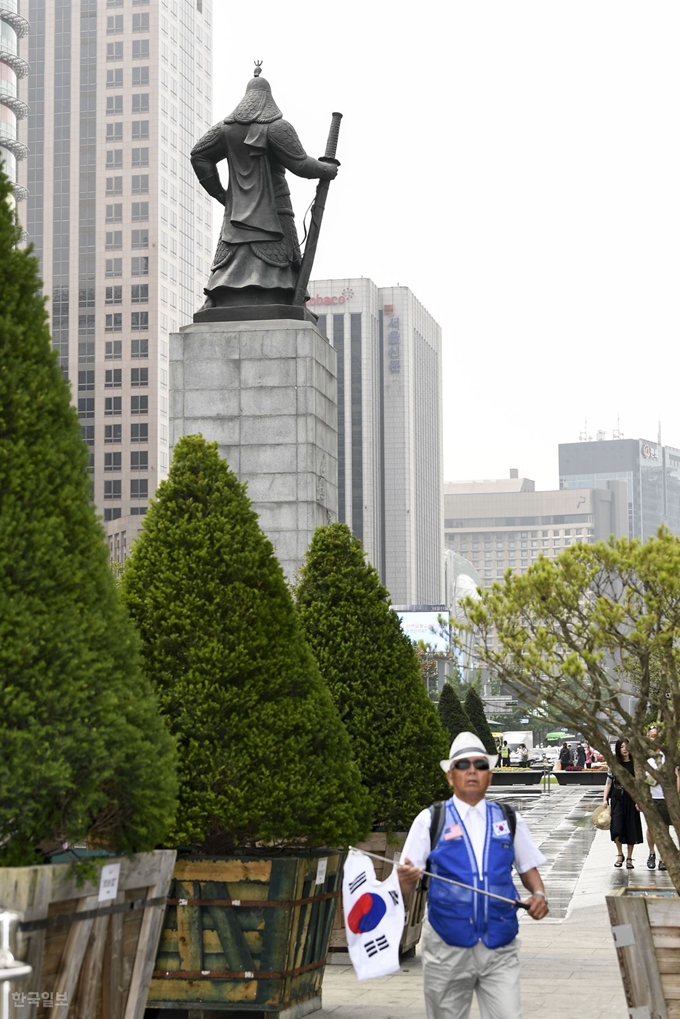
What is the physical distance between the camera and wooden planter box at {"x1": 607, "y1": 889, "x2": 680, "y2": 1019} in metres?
6.82

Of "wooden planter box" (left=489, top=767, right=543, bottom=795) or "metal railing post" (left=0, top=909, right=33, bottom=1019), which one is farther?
"wooden planter box" (left=489, top=767, right=543, bottom=795)

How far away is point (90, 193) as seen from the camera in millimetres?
134875

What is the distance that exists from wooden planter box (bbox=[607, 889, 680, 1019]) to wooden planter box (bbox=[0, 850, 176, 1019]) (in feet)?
7.19

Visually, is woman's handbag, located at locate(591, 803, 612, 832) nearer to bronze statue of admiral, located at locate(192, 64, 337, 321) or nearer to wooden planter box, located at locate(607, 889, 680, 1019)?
bronze statue of admiral, located at locate(192, 64, 337, 321)

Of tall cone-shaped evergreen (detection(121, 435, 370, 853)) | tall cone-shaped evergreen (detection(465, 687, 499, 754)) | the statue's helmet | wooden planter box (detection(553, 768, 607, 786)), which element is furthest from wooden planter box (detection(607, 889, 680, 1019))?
wooden planter box (detection(553, 768, 607, 786))

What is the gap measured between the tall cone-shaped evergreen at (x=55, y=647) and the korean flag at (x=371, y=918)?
0.87m

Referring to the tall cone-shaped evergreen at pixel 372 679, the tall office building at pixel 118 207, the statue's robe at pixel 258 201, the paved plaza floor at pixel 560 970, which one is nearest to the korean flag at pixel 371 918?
the paved plaza floor at pixel 560 970

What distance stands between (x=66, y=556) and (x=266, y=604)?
2.67 metres

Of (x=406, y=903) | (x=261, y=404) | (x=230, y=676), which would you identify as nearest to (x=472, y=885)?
(x=230, y=676)

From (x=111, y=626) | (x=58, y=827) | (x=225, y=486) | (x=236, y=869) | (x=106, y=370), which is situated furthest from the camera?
(x=106, y=370)

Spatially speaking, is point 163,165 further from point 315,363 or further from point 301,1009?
point 301,1009

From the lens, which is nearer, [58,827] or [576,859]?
[58,827]

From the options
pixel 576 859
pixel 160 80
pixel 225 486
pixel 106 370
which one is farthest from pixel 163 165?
pixel 225 486

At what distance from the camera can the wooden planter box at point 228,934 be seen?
26.2ft
